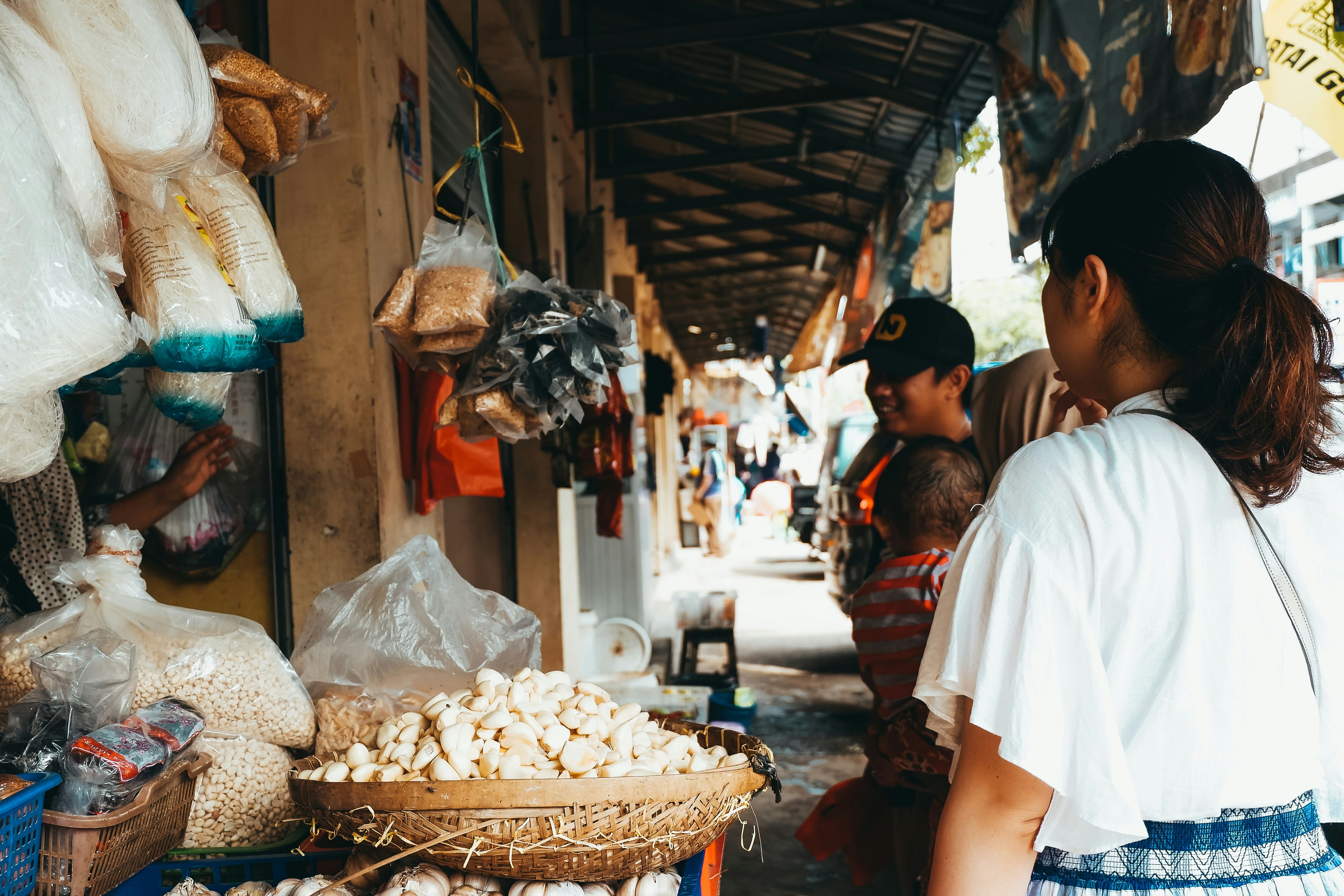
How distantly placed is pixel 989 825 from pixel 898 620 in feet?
4.33

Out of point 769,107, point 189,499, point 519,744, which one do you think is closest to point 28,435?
point 519,744

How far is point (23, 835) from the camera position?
1219mm

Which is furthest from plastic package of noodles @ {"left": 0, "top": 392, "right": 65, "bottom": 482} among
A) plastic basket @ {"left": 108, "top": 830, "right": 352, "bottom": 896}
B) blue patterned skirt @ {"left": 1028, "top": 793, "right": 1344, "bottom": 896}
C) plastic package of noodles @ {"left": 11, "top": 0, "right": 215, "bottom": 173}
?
blue patterned skirt @ {"left": 1028, "top": 793, "right": 1344, "bottom": 896}

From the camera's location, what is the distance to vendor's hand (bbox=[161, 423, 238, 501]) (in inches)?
91.4

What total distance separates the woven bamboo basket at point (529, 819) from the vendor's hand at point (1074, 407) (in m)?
1.44

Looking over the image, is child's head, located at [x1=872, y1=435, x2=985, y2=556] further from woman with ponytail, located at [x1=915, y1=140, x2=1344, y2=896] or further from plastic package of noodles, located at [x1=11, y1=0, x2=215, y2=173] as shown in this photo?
plastic package of noodles, located at [x1=11, y1=0, x2=215, y2=173]

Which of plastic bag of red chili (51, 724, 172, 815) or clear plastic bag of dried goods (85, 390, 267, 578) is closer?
plastic bag of red chili (51, 724, 172, 815)

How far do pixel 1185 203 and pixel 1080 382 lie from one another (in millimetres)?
268

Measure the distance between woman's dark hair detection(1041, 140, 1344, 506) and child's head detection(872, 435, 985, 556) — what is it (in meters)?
1.22

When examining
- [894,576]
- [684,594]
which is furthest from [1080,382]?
[684,594]

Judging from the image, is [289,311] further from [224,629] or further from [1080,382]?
[1080,382]

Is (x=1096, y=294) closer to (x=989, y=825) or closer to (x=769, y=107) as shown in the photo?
(x=989, y=825)

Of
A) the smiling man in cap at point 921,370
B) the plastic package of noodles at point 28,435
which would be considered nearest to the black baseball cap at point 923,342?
the smiling man in cap at point 921,370

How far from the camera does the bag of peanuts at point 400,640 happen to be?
1.89m
